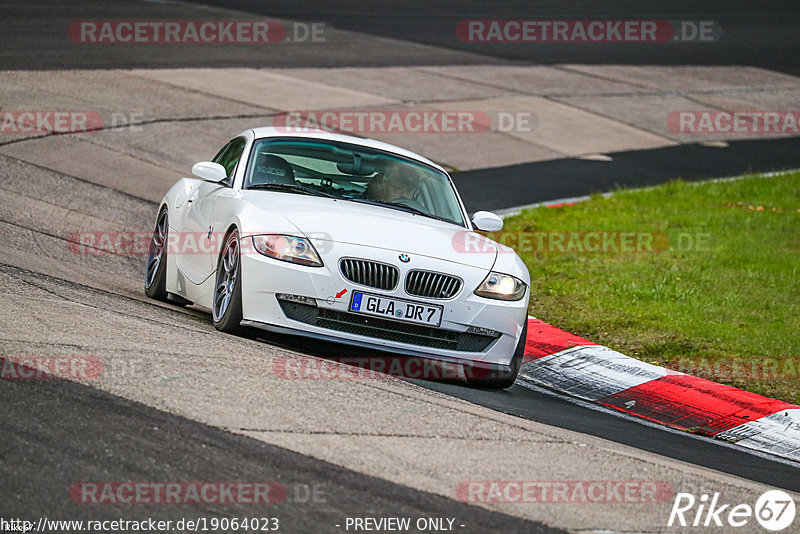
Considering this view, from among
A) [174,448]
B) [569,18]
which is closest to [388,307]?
[174,448]

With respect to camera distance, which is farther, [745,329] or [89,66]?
[89,66]

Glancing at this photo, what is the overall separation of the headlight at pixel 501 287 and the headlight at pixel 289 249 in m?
1.08

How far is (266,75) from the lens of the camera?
70.6 ft

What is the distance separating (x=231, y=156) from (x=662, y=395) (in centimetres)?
376

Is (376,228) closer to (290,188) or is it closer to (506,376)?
(290,188)

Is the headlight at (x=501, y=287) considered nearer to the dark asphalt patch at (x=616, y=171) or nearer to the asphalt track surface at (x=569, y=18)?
the dark asphalt patch at (x=616, y=171)

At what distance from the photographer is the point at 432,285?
7.23 meters

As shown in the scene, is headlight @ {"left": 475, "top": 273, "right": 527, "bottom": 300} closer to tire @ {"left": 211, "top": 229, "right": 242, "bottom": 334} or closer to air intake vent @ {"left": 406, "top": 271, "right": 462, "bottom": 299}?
air intake vent @ {"left": 406, "top": 271, "right": 462, "bottom": 299}

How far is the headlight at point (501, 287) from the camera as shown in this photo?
24.4ft

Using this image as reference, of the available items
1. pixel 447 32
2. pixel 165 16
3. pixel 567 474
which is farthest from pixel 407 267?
pixel 447 32

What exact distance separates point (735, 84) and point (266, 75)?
11558mm

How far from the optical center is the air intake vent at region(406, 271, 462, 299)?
7.18 meters

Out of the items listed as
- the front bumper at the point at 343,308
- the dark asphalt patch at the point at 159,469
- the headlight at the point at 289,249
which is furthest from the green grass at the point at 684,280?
the dark asphalt patch at the point at 159,469

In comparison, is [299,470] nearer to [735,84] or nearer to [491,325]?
[491,325]
